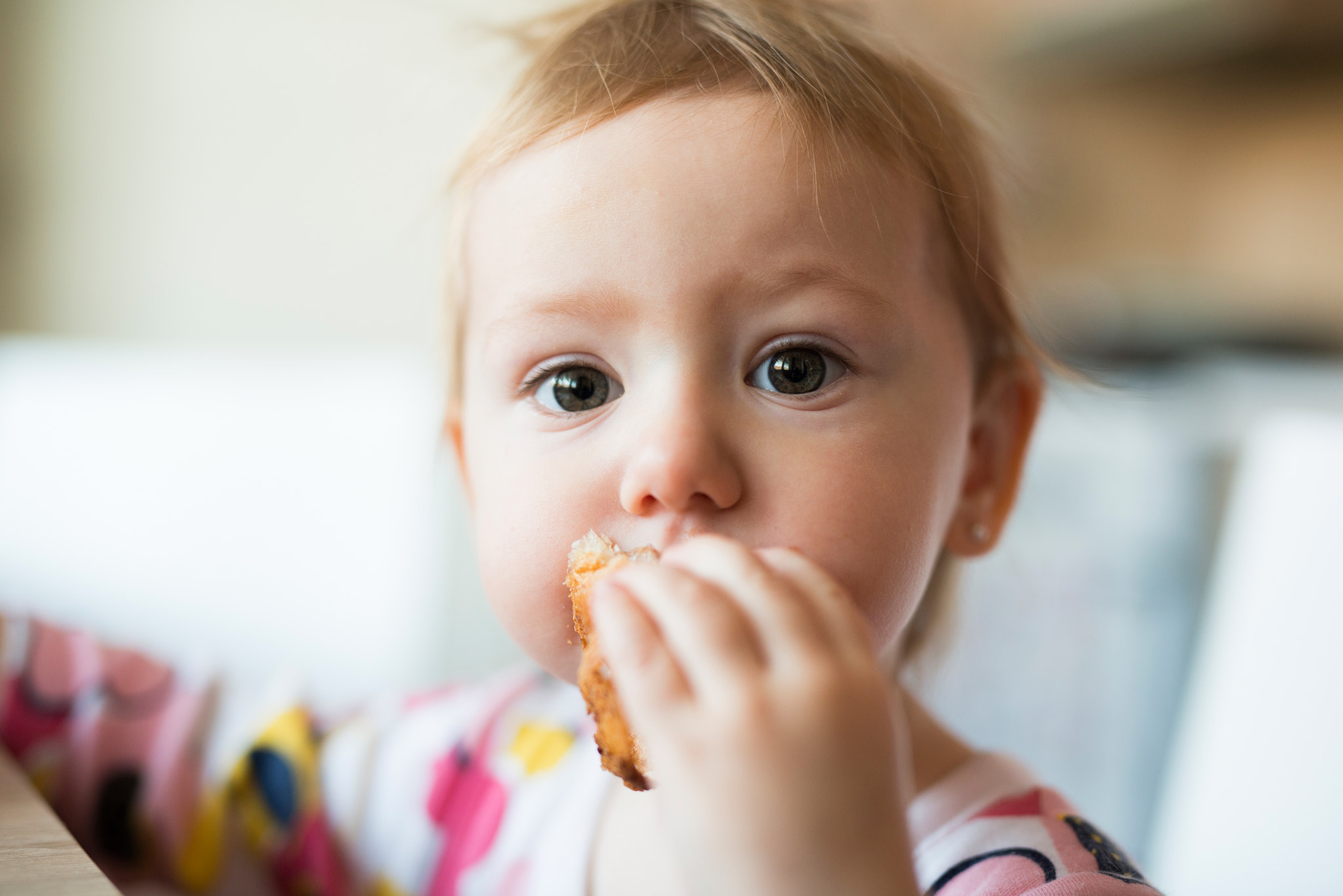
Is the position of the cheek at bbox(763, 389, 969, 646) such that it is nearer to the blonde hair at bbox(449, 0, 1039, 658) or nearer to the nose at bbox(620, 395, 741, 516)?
the nose at bbox(620, 395, 741, 516)

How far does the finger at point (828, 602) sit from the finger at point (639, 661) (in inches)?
2.5

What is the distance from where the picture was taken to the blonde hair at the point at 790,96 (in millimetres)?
629

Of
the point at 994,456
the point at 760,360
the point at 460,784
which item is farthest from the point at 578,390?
the point at 460,784

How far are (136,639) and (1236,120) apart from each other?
310 centimetres

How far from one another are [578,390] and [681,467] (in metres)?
0.13

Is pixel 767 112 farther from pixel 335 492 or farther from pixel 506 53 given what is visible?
pixel 335 492

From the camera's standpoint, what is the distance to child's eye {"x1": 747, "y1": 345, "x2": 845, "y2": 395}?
1.93 ft

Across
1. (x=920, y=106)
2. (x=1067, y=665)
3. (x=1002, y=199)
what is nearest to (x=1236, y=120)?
(x=1067, y=665)

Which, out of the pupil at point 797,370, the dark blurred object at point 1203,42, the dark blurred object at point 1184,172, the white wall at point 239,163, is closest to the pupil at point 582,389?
the pupil at point 797,370

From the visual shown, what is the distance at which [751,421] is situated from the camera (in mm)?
563

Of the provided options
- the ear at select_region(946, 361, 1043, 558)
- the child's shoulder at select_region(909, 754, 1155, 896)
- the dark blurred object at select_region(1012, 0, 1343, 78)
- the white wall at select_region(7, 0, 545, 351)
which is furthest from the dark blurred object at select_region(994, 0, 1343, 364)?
the child's shoulder at select_region(909, 754, 1155, 896)

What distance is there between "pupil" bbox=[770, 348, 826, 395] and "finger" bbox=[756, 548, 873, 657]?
15 centimetres

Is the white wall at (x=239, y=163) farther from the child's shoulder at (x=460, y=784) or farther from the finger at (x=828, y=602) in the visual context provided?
the finger at (x=828, y=602)

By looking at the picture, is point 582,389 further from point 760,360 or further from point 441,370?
point 441,370
